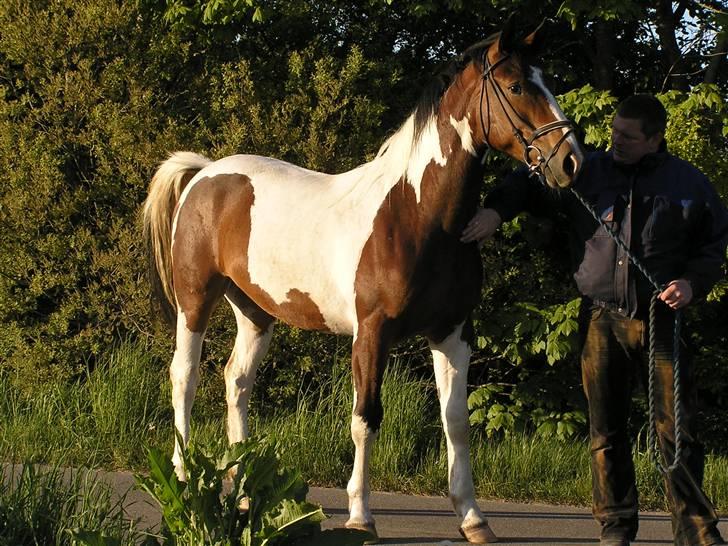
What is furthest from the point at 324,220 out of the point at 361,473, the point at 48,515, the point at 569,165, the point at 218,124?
the point at 218,124

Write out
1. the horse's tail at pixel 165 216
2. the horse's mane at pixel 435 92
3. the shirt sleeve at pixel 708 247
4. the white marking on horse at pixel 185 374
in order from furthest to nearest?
the horse's tail at pixel 165 216 < the white marking on horse at pixel 185 374 < the horse's mane at pixel 435 92 < the shirt sleeve at pixel 708 247

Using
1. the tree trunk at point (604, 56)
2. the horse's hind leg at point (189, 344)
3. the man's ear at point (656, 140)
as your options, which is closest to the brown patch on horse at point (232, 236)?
the horse's hind leg at point (189, 344)

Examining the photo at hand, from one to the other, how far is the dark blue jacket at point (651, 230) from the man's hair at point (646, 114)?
4.7 inches

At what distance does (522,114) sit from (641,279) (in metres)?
0.88

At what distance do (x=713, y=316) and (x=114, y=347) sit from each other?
457 cm

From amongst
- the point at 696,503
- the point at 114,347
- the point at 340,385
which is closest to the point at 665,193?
the point at 696,503

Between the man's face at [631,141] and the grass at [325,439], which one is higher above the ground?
A: the man's face at [631,141]

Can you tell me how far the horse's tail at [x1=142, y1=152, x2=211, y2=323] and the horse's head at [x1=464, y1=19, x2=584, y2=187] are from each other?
244cm

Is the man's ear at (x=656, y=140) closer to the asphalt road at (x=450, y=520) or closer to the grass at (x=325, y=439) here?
the asphalt road at (x=450, y=520)

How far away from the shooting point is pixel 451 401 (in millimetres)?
5191

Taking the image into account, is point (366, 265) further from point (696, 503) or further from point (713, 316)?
point (713, 316)

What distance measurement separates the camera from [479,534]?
5027 millimetres

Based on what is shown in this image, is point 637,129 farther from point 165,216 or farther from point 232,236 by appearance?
point 165,216

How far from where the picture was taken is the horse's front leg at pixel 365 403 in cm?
495
